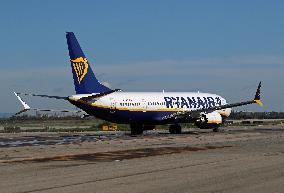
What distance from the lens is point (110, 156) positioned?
2908cm

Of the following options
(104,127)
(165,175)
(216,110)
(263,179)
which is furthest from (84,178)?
(104,127)

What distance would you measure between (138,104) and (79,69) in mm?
8186

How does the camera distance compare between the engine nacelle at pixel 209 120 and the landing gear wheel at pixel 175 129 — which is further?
the landing gear wheel at pixel 175 129

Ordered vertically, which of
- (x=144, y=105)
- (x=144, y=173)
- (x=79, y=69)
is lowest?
(x=144, y=173)

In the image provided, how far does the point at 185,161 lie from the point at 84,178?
24.0 ft

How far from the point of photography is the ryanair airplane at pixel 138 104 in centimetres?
5422

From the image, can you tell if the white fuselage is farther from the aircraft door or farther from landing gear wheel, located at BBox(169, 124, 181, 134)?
landing gear wheel, located at BBox(169, 124, 181, 134)

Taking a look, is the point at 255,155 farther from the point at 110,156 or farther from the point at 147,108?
the point at 147,108

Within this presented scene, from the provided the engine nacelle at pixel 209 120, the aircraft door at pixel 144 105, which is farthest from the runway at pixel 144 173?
the engine nacelle at pixel 209 120

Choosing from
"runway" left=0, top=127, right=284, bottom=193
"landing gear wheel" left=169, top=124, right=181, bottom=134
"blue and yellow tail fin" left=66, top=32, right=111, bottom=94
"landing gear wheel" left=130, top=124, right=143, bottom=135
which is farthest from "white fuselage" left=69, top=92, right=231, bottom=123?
"runway" left=0, top=127, right=284, bottom=193

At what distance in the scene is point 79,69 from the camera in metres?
54.3

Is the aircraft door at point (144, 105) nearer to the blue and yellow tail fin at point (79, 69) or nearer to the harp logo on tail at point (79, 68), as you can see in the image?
the blue and yellow tail fin at point (79, 69)

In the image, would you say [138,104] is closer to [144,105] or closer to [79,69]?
[144,105]

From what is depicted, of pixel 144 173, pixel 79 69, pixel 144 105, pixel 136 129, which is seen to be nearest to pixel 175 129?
pixel 136 129
